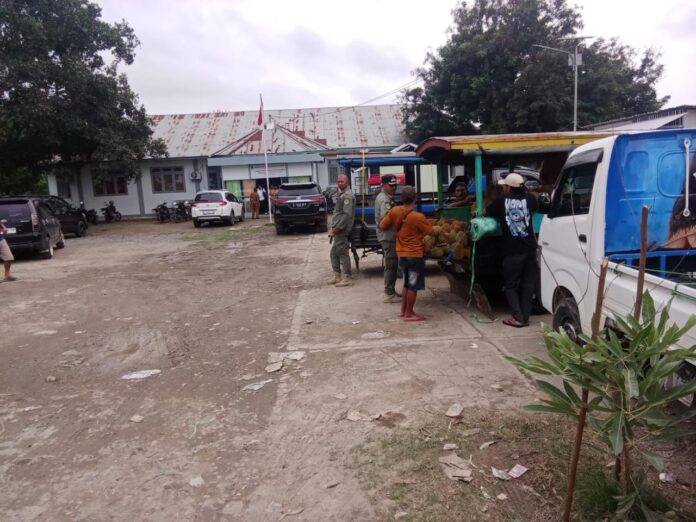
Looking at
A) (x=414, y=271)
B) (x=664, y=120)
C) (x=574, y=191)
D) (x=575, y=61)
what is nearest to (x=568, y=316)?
(x=574, y=191)

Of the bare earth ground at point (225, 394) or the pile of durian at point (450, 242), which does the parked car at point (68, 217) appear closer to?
the bare earth ground at point (225, 394)

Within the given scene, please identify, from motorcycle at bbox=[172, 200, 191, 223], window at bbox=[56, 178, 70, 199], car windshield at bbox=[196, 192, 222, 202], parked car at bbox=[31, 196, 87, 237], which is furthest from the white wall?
window at bbox=[56, 178, 70, 199]

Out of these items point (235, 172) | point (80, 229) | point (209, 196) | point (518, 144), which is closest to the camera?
point (518, 144)

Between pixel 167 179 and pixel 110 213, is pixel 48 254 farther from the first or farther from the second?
pixel 167 179

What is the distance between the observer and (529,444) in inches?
133

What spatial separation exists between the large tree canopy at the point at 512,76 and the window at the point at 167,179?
13869mm

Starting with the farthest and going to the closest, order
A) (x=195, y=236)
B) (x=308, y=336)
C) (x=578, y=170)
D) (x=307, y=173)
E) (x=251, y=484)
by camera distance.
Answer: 1. (x=307, y=173)
2. (x=195, y=236)
3. (x=308, y=336)
4. (x=578, y=170)
5. (x=251, y=484)

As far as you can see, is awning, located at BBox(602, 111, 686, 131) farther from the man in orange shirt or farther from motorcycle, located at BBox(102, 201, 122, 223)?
motorcycle, located at BBox(102, 201, 122, 223)

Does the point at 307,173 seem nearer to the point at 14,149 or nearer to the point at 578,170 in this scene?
the point at 14,149

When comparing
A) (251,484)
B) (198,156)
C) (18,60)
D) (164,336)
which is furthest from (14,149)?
(251,484)

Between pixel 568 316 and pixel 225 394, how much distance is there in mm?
3032

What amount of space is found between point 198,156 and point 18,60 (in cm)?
1076

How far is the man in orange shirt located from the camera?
6.42 metres

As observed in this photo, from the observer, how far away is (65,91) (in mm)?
21578
